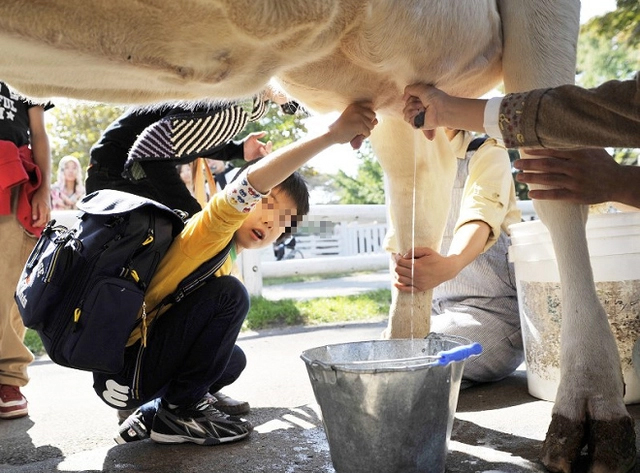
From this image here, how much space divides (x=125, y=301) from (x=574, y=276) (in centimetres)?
121

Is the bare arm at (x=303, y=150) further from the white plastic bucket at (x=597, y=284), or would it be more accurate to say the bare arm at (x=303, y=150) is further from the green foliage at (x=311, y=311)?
the green foliage at (x=311, y=311)

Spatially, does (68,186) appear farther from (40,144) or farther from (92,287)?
(92,287)

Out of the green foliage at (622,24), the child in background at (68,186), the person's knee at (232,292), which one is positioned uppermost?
the green foliage at (622,24)

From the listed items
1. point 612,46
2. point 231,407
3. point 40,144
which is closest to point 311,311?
point 40,144

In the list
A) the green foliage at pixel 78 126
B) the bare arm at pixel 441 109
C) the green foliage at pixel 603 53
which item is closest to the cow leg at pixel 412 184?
the bare arm at pixel 441 109

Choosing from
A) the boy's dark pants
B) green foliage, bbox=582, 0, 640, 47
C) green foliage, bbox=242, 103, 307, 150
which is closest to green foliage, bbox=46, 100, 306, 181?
green foliage, bbox=242, 103, 307, 150

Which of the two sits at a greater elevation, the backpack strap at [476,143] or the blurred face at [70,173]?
the blurred face at [70,173]

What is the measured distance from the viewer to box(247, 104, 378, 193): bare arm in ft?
6.74

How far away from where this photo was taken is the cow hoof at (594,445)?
165 cm

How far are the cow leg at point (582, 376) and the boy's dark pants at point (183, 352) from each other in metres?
0.94

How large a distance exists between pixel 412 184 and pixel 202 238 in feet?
2.77

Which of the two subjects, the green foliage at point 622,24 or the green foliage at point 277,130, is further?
the green foliage at point 277,130

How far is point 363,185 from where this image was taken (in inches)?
904

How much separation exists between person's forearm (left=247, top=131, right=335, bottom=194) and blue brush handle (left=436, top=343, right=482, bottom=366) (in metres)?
0.73
